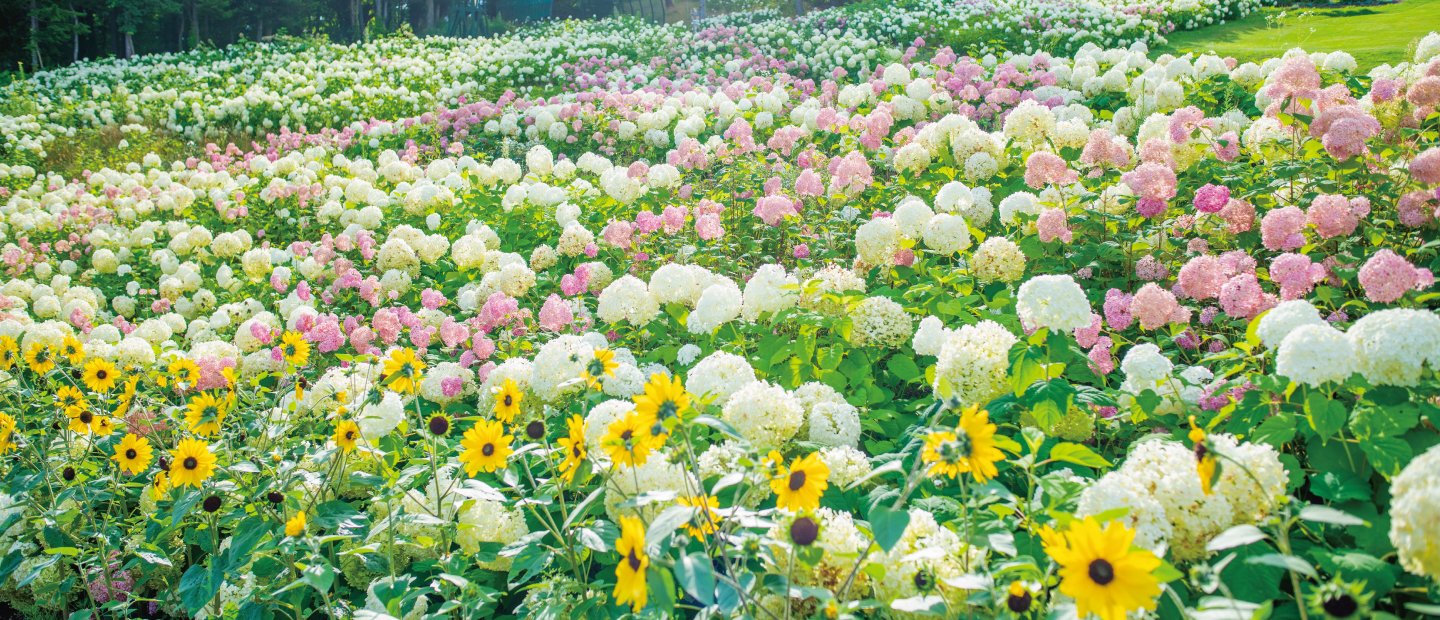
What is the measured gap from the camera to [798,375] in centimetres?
280

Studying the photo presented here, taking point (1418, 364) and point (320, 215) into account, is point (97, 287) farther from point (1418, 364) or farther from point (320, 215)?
point (1418, 364)

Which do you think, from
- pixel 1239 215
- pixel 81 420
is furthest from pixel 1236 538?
pixel 81 420

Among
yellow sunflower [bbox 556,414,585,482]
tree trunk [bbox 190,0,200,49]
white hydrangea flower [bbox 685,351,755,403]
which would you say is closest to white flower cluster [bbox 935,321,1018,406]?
white hydrangea flower [bbox 685,351,755,403]

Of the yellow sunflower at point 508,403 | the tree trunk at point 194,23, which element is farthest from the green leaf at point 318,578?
the tree trunk at point 194,23

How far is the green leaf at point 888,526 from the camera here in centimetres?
123

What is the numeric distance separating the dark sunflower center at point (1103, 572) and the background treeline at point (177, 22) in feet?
71.3

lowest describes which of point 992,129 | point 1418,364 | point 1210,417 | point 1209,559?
point 1209,559

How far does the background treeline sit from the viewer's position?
72.3 feet

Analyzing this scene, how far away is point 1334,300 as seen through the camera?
8.11 feet

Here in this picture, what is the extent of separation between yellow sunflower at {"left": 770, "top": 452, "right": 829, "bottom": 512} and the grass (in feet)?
28.7

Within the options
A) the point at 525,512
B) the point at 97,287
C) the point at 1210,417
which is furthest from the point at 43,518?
the point at 97,287

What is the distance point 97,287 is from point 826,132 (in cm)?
584

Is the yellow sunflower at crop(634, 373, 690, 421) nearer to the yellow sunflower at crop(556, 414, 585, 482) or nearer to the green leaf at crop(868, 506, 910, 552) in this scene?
the yellow sunflower at crop(556, 414, 585, 482)

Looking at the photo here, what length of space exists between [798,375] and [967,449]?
1535mm
